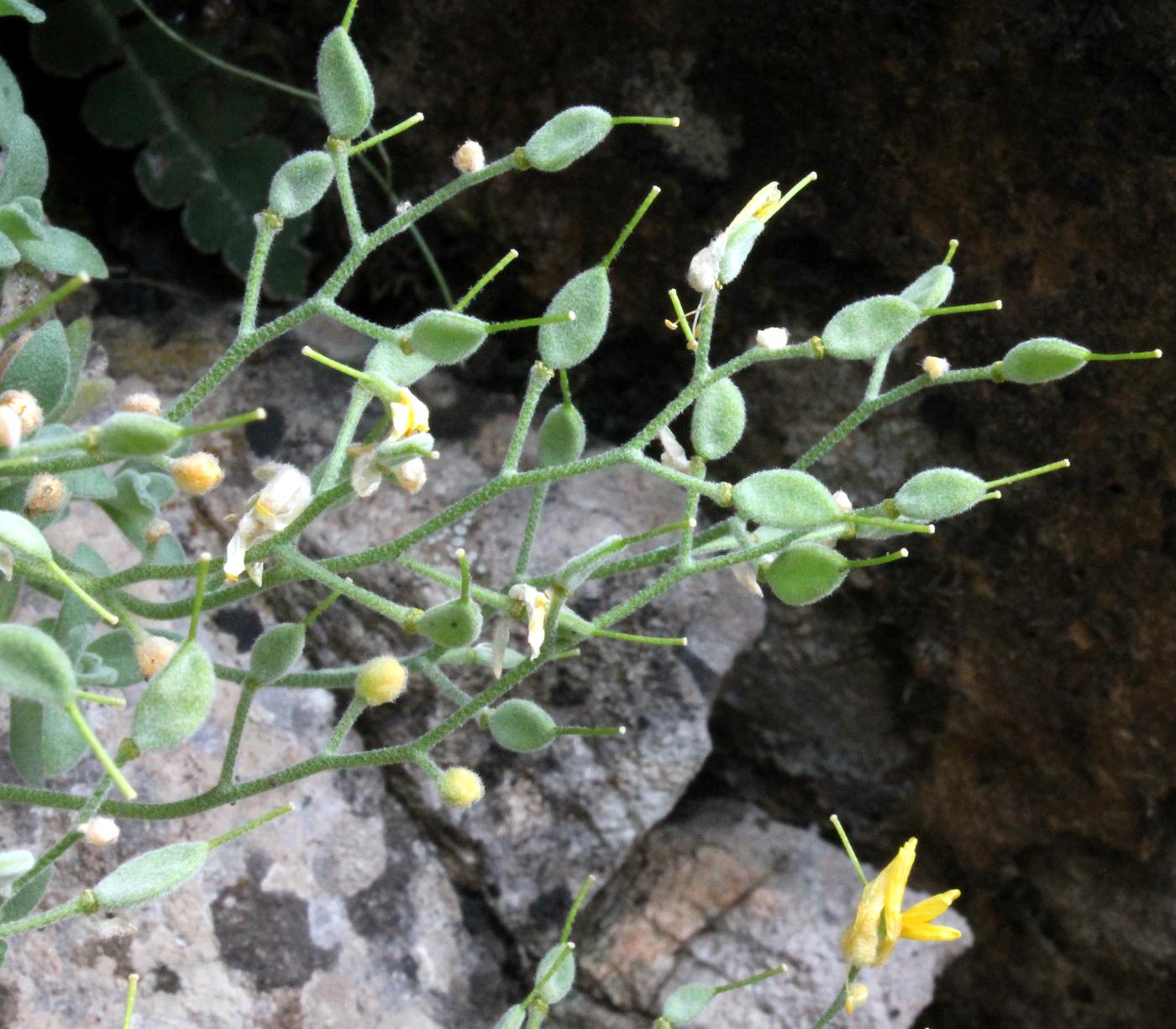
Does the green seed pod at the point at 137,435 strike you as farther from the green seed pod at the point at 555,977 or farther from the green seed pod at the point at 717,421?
the green seed pod at the point at 555,977

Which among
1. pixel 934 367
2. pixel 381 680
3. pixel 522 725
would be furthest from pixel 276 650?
pixel 934 367

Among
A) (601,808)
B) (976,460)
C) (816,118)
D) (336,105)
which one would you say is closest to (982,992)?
(601,808)

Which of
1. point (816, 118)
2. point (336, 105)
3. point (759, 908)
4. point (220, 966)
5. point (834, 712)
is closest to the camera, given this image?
point (336, 105)

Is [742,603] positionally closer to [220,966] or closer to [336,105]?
[220,966]

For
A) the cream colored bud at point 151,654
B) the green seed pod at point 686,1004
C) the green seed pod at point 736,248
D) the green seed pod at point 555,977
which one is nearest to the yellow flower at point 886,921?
the green seed pod at point 686,1004

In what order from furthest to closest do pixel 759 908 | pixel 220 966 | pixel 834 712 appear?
pixel 834 712, pixel 759 908, pixel 220 966

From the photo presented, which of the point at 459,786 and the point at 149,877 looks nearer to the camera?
the point at 149,877

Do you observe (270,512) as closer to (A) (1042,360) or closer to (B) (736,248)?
(B) (736,248)
